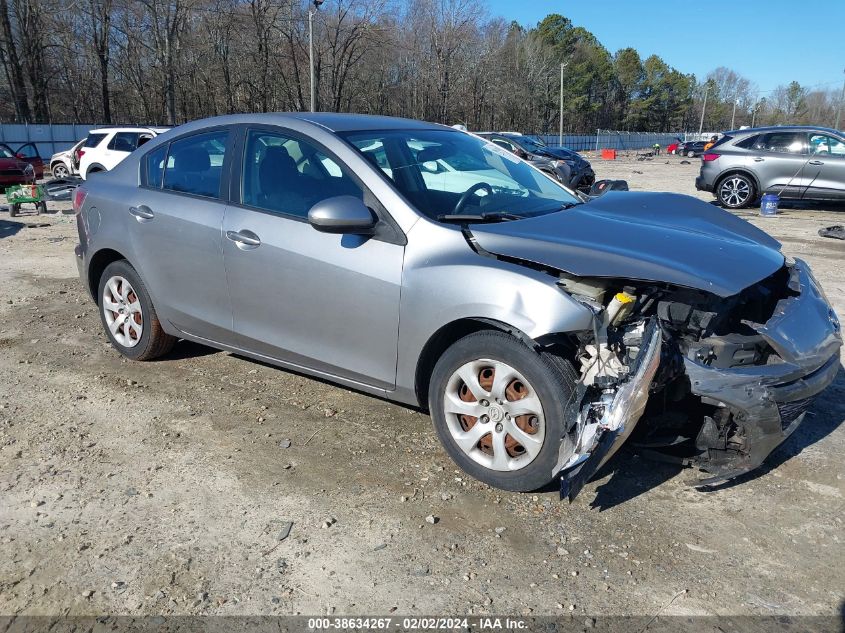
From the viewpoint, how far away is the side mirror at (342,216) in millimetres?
3396

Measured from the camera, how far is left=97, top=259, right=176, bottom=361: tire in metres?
4.79

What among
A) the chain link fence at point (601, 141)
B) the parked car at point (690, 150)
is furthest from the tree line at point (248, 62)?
the parked car at point (690, 150)

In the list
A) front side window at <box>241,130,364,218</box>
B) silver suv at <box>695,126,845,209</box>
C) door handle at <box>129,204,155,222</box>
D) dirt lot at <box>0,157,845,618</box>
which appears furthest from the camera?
silver suv at <box>695,126,845,209</box>

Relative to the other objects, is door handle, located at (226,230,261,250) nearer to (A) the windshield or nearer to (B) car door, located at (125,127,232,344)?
(B) car door, located at (125,127,232,344)

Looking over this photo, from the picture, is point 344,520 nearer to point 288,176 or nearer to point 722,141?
point 288,176

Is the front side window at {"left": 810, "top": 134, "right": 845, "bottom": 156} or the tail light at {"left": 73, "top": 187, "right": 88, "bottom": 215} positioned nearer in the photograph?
the tail light at {"left": 73, "top": 187, "right": 88, "bottom": 215}

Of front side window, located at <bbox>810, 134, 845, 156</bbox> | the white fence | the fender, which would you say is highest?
the white fence

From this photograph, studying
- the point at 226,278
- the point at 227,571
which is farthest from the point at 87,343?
the point at 227,571

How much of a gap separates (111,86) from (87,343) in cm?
4944

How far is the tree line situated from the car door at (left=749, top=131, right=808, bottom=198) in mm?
23871

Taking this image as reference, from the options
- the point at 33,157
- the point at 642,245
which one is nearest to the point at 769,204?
the point at 642,245

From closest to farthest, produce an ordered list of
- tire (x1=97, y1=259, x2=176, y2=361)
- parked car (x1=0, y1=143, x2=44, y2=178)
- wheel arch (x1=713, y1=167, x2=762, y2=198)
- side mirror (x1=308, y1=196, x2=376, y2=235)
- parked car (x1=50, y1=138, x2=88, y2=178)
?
side mirror (x1=308, y1=196, x2=376, y2=235) < tire (x1=97, y1=259, x2=176, y2=361) < wheel arch (x1=713, y1=167, x2=762, y2=198) < parked car (x1=50, y1=138, x2=88, y2=178) < parked car (x1=0, y1=143, x2=44, y2=178)

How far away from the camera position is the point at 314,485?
3406mm

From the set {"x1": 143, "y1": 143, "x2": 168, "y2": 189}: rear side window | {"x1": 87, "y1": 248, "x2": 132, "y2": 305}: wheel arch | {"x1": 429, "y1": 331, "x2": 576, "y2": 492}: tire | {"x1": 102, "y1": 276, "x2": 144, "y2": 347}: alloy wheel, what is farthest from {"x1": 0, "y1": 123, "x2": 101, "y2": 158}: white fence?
{"x1": 429, "y1": 331, "x2": 576, "y2": 492}: tire
